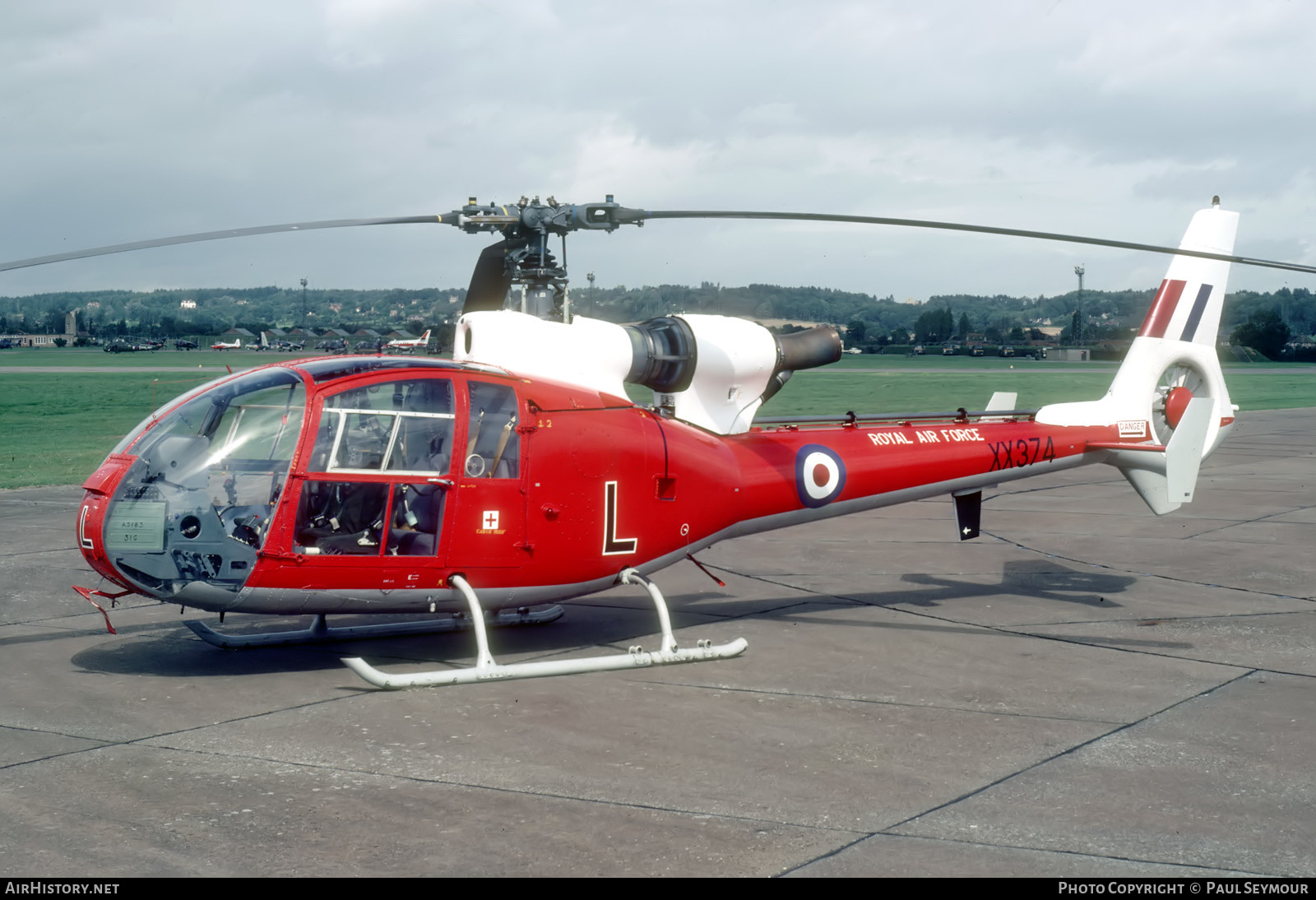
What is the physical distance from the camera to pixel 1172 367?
12.5 meters

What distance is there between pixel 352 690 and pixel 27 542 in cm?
805

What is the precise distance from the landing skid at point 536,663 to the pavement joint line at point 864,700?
9.8 inches

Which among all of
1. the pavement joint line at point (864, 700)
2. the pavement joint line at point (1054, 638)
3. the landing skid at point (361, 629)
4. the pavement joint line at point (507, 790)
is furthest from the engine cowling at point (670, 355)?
the pavement joint line at point (507, 790)

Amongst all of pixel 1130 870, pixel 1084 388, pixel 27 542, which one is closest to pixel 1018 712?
pixel 1130 870

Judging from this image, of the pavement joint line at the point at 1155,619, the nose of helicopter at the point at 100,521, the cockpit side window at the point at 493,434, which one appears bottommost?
the pavement joint line at the point at 1155,619

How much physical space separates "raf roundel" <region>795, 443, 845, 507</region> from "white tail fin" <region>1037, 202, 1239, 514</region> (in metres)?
2.65

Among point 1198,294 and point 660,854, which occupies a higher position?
point 1198,294

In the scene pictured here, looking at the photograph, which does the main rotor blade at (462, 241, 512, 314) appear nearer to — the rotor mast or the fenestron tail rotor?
the rotor mast

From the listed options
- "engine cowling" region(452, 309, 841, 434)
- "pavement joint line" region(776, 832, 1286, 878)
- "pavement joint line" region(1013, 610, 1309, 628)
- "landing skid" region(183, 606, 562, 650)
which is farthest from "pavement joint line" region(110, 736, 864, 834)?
"pavement joint line" region(1013, 610, 1309, 628)

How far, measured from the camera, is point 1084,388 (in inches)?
2135

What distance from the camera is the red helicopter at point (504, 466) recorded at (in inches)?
313

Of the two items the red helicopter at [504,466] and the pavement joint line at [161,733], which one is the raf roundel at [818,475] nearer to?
the red helicopter at [504,466]

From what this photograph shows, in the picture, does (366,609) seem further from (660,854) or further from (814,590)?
(814,590)

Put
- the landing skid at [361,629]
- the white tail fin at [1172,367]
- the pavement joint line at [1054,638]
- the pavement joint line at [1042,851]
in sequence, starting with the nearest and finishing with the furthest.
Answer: the pavement joint line at [1042,851]
the pavement joint line at [1054,638]
the landing skid at [361,629]
the white tail fin at [1172,367]
